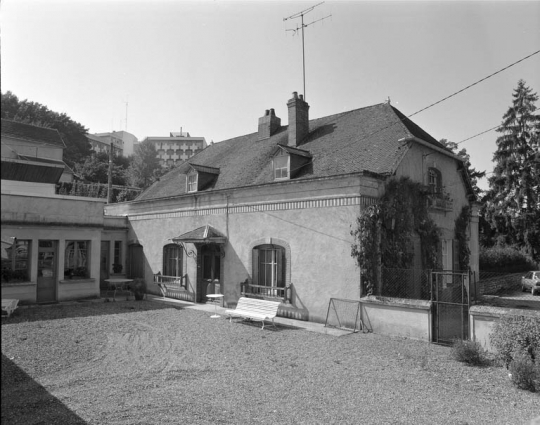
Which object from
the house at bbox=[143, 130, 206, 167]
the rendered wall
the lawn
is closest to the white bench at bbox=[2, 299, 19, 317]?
the lawn

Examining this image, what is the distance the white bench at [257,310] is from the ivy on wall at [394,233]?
324 centimetres

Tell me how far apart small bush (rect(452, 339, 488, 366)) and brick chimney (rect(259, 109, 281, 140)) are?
15.0 meters

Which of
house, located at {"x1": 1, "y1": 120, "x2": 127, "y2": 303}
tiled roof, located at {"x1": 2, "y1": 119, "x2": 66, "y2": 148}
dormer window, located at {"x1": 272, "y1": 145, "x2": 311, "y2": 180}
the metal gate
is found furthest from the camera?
house, located at {"x1": 1, "y1": 120, "x2": 127, "y2": 303}

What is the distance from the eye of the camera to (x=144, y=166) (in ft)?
209

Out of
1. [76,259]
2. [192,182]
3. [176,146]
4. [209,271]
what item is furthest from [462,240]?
[176,146]

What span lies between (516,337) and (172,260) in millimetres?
15753

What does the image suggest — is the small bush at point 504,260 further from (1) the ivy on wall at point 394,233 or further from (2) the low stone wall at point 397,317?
(2) the low stone wall at point 397,317

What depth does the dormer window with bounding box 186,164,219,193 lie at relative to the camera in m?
19.9

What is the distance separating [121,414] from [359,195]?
31.4ft

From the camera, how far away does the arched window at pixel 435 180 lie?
16.5 m

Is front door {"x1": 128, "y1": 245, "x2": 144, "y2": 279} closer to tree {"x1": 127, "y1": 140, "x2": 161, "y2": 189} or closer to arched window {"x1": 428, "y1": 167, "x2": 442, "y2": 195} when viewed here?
arched window {"x1": 428, "y1": 167, "x2": 442, "y2": 195}

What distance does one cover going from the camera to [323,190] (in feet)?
47.0

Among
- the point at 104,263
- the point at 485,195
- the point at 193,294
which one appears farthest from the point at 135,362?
the point at 485,195

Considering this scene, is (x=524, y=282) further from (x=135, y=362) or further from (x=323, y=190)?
(x=135, y=362)
